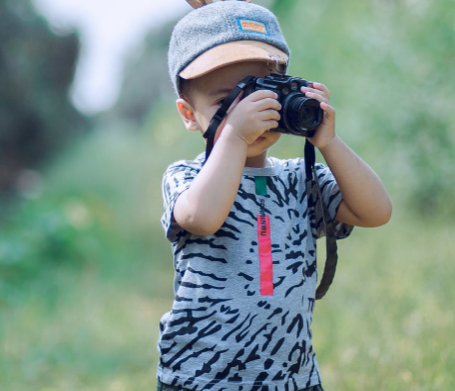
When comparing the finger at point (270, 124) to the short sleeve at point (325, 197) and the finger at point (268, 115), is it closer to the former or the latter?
the finger at point (268, 115)

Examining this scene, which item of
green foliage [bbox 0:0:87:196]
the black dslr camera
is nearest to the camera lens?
the black dslr camera

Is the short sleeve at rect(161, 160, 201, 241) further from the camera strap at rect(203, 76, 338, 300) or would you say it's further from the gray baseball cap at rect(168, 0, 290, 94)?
the gray baseball cap at rect(168, 0, 290, 94)

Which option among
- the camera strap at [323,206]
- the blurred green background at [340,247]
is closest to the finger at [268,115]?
the camera strap at [323,206]

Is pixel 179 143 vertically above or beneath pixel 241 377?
above

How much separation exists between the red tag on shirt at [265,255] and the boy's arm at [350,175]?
0.26 metres

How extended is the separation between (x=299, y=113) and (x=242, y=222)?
34 centimetres

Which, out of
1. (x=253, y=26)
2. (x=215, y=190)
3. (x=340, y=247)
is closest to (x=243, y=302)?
(x=215, y=190)

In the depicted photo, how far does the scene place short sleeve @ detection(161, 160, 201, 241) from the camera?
71.6 inches

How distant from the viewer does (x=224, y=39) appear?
184 cm

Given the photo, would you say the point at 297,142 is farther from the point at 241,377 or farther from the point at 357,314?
the point at 241,377

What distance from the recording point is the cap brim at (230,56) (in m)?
1.80

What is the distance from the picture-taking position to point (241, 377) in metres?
1.76

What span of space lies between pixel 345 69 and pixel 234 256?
543 centimetres

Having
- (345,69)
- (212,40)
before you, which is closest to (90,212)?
(345,69)
